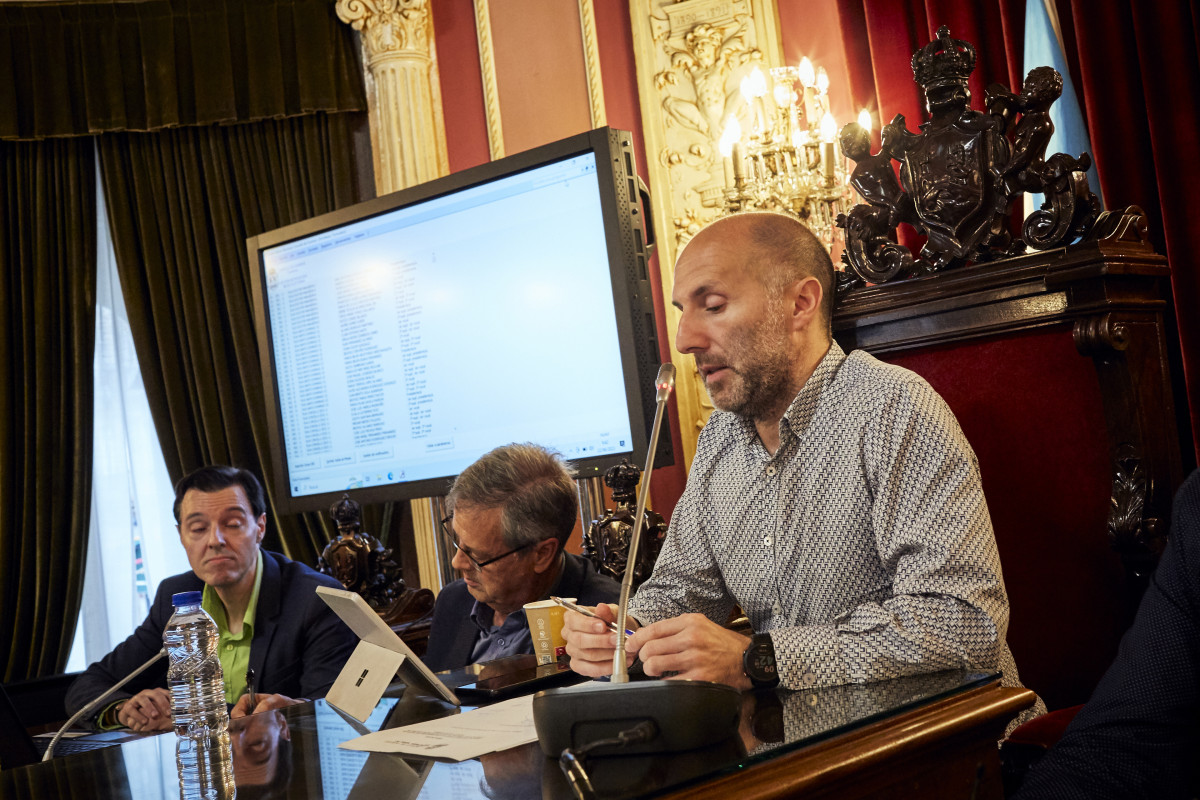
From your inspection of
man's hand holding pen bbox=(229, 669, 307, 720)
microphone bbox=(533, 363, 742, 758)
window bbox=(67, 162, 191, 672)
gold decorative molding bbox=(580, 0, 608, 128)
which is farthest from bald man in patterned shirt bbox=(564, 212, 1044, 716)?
window bbox=(67, 162, 191, 672)

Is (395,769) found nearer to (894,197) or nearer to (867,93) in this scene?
(894,197)

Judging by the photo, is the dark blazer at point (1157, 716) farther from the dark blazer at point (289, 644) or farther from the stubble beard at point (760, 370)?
the dark blazer at point (289, 644)

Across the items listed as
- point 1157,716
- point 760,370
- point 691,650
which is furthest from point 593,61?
point 1157,716

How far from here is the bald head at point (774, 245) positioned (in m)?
1.54

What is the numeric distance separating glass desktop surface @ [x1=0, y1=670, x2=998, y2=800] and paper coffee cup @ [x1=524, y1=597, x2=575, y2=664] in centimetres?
21

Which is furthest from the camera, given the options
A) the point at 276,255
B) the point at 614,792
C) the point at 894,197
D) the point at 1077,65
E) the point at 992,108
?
the point at 276,255

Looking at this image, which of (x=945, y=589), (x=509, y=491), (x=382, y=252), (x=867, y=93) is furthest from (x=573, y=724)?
(x=867, y=93)

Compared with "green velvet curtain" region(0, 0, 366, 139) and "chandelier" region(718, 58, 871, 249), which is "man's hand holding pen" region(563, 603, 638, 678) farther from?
"green velvet curtain" region(0, 0, 366, 139)

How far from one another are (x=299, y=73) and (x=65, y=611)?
2159 millimetres

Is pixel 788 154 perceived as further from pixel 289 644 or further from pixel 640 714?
pixel 640 714

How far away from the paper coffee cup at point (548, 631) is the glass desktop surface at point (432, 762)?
0.67ft

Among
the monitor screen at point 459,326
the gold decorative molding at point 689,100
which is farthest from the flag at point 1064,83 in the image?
the monitor screen at point 459,326

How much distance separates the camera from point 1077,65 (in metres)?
2.80

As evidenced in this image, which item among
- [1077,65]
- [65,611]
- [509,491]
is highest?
[1077,65]
